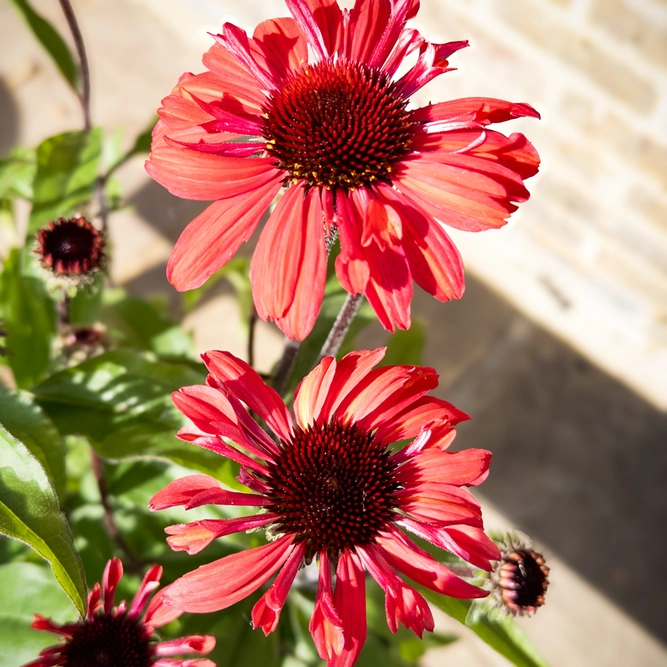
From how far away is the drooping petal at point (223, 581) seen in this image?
1.16 feet

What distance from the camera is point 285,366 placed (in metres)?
0.49

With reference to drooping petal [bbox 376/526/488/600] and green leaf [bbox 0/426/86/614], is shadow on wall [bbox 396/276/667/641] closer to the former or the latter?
drooping petal [bbox 376/526/488/600]

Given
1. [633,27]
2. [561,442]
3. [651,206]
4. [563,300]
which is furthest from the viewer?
[563,300]

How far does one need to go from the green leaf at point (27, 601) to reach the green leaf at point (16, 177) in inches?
12.9

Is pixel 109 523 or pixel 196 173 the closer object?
pixel 196 173

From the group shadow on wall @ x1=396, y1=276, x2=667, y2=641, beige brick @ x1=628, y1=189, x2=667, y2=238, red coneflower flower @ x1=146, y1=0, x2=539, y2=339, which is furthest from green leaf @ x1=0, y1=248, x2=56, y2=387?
beige brick @ x1=628, y1=189, x2=667, y2=238

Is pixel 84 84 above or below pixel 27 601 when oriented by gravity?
above

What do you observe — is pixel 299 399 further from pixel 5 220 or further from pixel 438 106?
pixel 5 220

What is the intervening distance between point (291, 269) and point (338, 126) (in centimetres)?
12

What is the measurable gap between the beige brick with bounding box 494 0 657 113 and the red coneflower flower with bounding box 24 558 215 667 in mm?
926

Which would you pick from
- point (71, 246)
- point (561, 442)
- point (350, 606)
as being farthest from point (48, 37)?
point (561, 442)

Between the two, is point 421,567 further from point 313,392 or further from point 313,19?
point 313,19

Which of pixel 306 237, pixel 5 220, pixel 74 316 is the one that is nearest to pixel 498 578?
pixel 306 237

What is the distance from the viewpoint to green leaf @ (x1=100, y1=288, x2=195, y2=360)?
69 centimetres
